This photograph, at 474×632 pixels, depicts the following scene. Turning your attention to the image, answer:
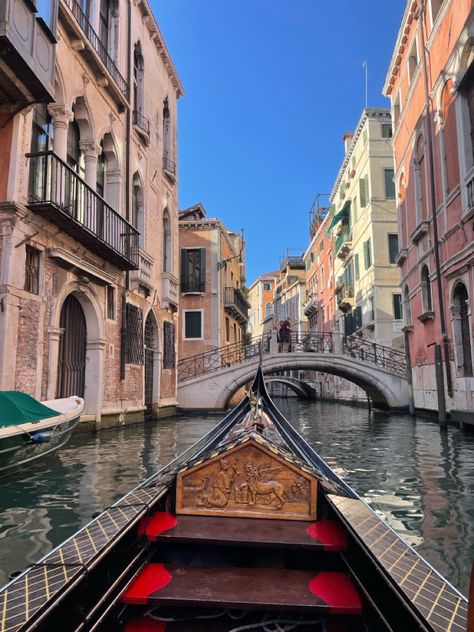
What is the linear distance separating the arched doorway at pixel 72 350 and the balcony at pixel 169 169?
536cm

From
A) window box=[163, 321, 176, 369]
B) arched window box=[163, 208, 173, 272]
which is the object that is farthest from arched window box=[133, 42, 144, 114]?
window box=[163, 321, 176, 369]

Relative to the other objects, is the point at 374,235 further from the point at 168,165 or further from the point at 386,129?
the point at 168,165

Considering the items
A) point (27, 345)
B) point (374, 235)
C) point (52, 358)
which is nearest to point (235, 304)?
point (374, 235)

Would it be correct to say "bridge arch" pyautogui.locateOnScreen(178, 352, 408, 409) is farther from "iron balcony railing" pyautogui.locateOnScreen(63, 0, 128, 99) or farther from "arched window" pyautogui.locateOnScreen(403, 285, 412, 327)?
"iron balcony railing" pyautogui.locateOnScreen(63, 0, 128, 99)

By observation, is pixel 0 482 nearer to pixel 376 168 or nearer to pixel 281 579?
pixel 281 579

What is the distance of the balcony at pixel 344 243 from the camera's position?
19.0m

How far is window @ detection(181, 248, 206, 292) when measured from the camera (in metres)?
17.0

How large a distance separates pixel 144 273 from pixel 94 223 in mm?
2506

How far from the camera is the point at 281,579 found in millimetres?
1753

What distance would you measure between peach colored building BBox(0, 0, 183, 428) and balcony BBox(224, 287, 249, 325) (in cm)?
511

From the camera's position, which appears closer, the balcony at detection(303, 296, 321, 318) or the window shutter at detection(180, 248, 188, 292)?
the window shutter at detection(180, 248, 188, 292)

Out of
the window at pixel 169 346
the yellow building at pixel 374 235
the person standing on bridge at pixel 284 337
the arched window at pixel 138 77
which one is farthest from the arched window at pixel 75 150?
the yellow building at pixel 374 235

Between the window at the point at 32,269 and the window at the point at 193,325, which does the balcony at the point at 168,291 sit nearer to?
the window at the point at 193,325

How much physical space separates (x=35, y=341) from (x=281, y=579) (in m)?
5.05
